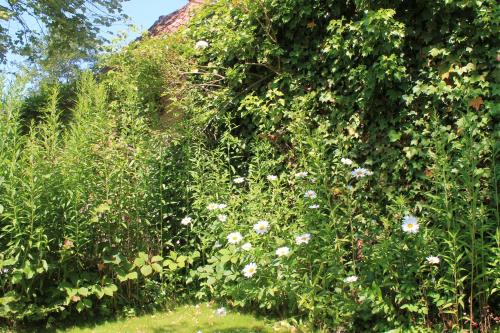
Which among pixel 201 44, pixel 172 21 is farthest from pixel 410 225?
pixel 172 21

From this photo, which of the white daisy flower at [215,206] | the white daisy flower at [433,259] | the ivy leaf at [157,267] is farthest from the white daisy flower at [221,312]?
the white daisy flower at [433,259]

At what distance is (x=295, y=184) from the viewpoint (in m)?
4.48

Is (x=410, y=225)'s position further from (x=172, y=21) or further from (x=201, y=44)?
(x=172, y=21)

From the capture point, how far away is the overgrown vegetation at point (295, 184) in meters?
3.39

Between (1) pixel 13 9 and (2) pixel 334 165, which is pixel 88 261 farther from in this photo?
(1) pixel 13 9

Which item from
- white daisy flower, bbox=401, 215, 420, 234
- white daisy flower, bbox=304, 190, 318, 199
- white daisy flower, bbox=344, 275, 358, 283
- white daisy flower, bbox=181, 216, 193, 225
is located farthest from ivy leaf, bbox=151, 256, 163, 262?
white daisy flower, bbox=401, 215, 420, 234

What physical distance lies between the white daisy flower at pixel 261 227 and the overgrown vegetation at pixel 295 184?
0.07 metres

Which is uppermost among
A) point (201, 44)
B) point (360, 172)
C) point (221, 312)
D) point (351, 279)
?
point (201, 44)

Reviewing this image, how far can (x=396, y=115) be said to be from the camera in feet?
13.5

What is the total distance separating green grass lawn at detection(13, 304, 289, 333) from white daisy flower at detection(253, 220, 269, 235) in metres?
0.82

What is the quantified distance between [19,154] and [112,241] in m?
1.22

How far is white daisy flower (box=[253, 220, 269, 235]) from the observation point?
3936 mm

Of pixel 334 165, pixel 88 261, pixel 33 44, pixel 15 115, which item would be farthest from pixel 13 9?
pixel 334 165

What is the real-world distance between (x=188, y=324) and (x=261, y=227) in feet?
3.77
